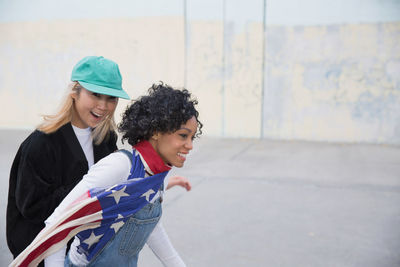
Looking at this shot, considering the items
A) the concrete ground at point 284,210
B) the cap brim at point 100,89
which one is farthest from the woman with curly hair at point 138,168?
the concrete ground at point 284,210

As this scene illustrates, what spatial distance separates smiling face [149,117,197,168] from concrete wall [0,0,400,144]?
23.9ft

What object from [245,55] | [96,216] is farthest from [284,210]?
[245,55]

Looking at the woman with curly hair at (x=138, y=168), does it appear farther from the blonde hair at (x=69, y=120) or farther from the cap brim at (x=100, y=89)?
the blonde hair at (x=69, y=120)

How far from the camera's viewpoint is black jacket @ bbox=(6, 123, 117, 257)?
158 cm

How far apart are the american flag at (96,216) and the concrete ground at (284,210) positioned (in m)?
1.93

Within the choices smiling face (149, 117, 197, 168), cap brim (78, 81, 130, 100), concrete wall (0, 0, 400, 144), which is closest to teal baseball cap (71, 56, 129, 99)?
cap brim (78, 81, 130, 100)

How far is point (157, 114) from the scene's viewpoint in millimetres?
→ 1451

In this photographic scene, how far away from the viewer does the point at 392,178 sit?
18.4 feet

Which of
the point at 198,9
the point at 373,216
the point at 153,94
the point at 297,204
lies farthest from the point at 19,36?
the point at 153,94

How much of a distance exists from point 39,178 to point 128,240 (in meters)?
0.44

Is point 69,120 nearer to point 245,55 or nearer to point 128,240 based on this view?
point 128,240

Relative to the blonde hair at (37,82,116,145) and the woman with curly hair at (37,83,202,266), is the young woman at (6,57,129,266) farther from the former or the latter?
the woman with curly hair at (37,83,202,266)

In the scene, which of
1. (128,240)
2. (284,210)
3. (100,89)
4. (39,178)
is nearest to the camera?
(128,240)

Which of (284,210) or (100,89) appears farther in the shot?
(284,210)
